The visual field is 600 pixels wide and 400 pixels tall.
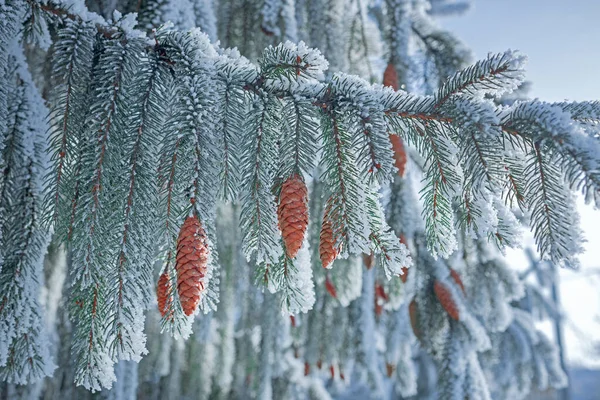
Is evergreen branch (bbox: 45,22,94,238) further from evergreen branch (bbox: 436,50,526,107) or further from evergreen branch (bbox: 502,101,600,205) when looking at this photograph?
evergreen branch (bbox: 502,101,600,205)

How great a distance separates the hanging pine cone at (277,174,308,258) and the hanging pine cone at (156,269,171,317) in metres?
0.24

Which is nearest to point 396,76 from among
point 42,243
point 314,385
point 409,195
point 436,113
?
point 409,195

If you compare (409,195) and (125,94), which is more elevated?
(409,195)

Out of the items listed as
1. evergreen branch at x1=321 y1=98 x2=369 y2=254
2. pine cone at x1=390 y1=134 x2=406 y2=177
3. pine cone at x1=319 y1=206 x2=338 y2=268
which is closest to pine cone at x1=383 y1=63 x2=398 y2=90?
pine cone at x1=390 y1=134 x2=406 y2=177

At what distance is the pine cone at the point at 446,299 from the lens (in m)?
2.03

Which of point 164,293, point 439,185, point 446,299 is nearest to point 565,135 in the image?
point 439,185

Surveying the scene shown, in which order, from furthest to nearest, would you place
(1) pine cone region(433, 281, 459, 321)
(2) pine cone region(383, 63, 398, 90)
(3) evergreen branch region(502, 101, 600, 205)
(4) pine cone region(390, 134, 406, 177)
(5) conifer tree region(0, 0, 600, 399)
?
(1) pine cone region(433, 281, 459, 321), (2) pine cone region(383, 63, 398, 90), (4) pine cone region(390, 134, 406, 177), (5) conifer tree region(0, 0, 600, 399), (3) evergreen branch region(502, 101, 600, 205)

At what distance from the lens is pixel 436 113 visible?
911 mm

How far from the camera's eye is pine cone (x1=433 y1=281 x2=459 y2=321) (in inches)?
80.0

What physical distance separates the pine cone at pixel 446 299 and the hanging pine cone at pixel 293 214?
55.0 inches

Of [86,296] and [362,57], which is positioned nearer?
[86,296]

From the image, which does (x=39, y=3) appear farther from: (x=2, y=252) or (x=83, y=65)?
(x=2, y=252)

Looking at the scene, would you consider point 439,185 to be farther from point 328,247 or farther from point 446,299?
point 446,299

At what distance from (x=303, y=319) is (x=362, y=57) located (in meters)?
1.46
